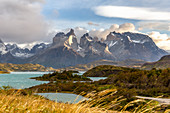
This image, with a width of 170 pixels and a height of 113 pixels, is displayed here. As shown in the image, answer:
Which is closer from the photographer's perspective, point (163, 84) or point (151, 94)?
point (151, 94)

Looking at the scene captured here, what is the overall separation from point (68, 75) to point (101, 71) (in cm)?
5266

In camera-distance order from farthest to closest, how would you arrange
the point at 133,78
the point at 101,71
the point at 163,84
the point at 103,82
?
the point at 101,71 < the point at 103,82 < the point at 133,78 < the point at 163,84

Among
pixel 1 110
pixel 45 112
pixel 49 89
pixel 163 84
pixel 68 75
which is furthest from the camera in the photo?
pixel 68 75

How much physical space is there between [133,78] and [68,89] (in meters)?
16.4

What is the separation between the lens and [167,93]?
110 feet

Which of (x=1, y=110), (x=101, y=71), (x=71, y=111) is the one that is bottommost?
(x=101, y=71)

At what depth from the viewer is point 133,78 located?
50.2 m

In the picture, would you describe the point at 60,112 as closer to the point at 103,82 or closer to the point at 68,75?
the point at 103,82

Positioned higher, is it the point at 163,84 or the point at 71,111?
the point at 71,111

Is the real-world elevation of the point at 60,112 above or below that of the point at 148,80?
above

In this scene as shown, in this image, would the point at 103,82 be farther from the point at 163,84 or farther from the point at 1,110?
the point at 1,110

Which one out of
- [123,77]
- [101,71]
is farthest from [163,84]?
[101,71]

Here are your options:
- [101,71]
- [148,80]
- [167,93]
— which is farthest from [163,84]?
[101,71]

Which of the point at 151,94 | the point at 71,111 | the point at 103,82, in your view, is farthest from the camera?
the point at 103,82
